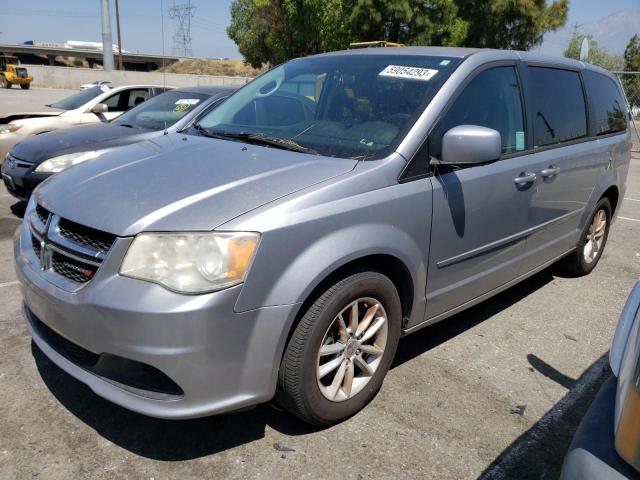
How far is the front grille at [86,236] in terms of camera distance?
231 cm

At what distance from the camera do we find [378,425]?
9.16 feet

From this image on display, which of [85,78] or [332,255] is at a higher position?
[332,255]

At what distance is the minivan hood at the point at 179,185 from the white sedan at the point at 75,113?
550cm

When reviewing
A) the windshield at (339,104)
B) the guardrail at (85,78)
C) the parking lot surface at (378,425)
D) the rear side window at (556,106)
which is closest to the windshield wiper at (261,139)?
the windshield at (339,104)

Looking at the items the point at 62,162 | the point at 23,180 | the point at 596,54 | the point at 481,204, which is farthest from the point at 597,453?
the point at 596,54

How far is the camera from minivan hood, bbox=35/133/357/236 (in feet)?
7.52

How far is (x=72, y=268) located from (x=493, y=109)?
99.3 inches

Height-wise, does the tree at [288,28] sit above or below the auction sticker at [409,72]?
above

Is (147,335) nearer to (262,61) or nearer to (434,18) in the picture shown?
(434,18)

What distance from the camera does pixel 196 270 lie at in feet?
7.15

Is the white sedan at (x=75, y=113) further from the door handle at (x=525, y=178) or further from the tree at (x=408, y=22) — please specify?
the tree at (x=408, y=22)

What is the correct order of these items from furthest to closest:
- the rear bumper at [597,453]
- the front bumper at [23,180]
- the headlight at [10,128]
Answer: the headlight at [10,128] < the front bumper at [23,180] < the rear bumper at [597,453]

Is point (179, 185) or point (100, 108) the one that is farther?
point (100, 108)

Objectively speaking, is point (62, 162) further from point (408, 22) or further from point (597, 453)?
point (408, 22)
